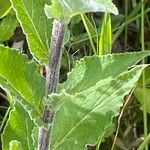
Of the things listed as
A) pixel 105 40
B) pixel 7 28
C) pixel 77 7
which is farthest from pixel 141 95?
pixel 77 7

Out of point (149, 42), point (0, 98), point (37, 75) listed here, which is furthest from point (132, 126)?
point (37, 75)

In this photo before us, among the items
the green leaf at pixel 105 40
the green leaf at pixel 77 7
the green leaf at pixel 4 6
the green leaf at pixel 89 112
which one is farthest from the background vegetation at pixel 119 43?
the green leaf at pixel 77 7

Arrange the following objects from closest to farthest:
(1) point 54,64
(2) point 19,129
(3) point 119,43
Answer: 1. (1) point 54,64
2. (2) point 19,129
3. (3) point 119,43

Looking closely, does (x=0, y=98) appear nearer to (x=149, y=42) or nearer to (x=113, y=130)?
(x=113, y=130)

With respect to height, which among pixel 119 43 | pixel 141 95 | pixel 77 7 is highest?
pixel 77 7

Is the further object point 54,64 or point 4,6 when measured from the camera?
point 4,6

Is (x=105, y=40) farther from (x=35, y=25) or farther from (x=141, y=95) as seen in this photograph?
(x=35, y=25)

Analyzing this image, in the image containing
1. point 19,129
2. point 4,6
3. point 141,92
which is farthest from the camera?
point 4,6

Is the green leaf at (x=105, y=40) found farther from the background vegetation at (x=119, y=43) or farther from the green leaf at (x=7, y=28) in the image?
the green leaf at (x=7, y=28)
